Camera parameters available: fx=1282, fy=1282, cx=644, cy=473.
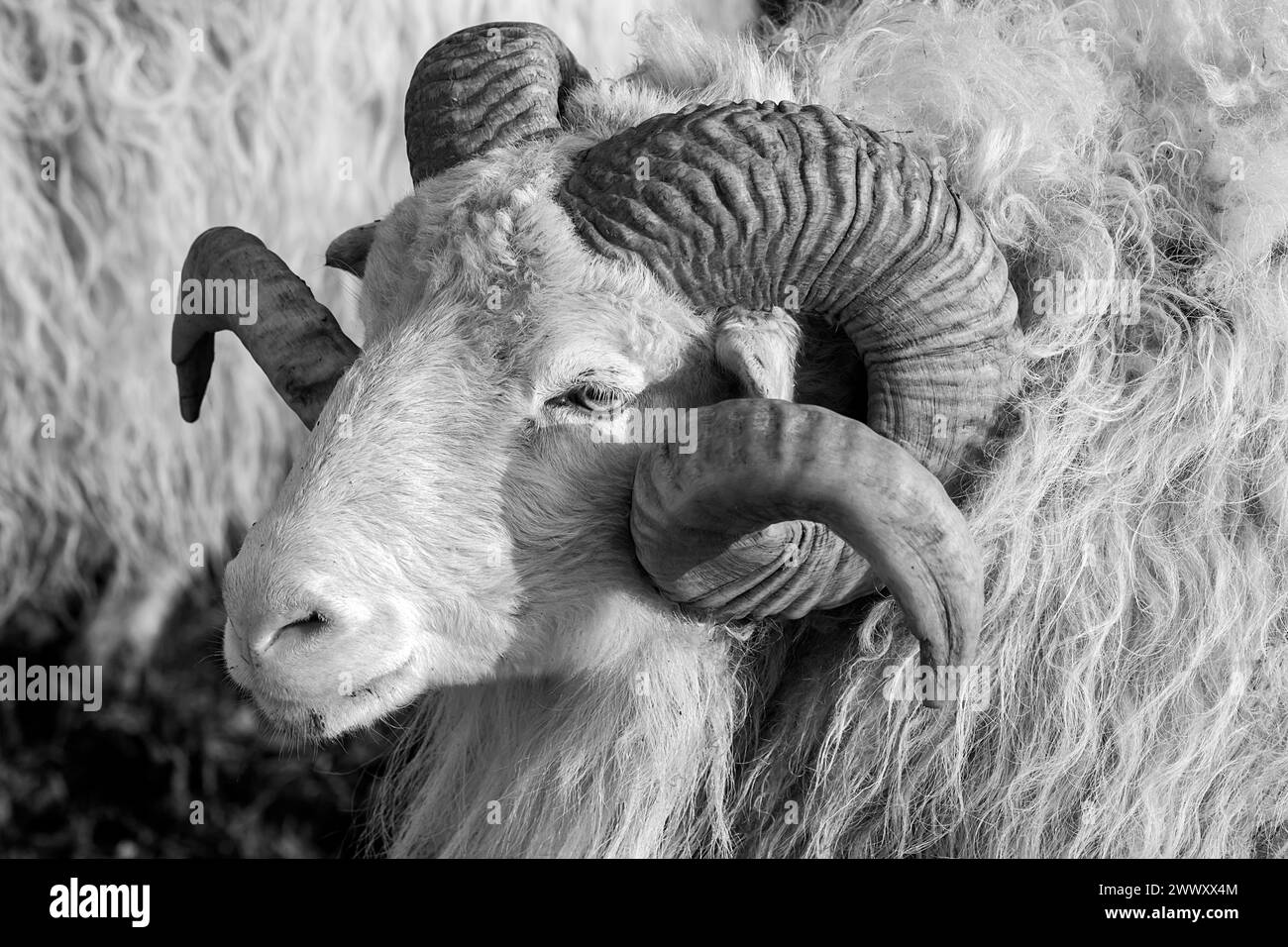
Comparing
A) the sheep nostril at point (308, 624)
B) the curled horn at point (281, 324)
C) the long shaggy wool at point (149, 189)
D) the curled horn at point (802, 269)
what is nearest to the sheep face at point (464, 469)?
the sheep nostril at point (308, 624)

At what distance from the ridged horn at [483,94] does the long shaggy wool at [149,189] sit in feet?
6.92

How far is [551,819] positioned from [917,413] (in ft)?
5.05

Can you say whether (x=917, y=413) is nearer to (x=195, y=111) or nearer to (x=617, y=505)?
(x=617, y=505)

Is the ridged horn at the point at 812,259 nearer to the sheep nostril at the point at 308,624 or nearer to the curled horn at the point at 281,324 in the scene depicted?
the sheep nostril at the point at 308,624

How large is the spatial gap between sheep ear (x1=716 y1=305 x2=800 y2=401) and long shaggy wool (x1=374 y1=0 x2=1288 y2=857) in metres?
0.58

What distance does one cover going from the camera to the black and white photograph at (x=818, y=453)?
2908mm

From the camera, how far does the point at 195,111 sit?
5586 mm

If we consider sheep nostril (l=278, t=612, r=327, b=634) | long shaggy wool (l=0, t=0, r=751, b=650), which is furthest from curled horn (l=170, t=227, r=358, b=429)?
long shaggy wool (l=0, t=0, r=751, b=650)

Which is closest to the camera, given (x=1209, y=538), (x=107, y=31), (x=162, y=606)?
(x=1209, y=538)

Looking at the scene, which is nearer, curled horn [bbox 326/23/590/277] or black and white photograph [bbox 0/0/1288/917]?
black and white photograph [bbox 0/0/1288/917]

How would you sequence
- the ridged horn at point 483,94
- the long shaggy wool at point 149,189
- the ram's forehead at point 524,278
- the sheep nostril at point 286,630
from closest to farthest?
the sheep nostril at point 286,630, the ram's forehead at point 524,278, the ridged horn at point 483,94, the long shaggy wool at point 149,189

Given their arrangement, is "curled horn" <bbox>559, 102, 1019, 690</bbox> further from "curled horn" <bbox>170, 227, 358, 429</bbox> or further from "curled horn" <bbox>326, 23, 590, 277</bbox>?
"curled horn" <bbox>170, 227, 358, 429</bbox>

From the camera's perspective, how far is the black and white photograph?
114 inches
